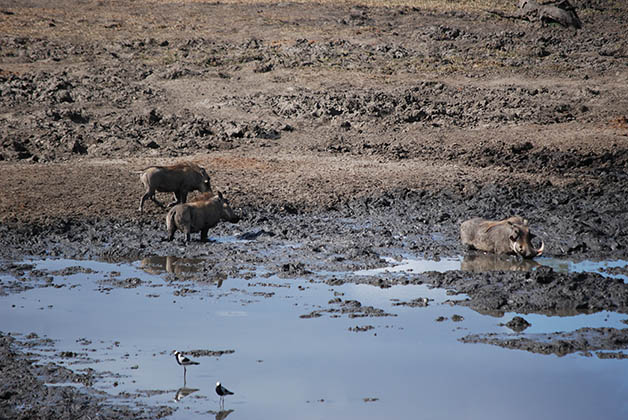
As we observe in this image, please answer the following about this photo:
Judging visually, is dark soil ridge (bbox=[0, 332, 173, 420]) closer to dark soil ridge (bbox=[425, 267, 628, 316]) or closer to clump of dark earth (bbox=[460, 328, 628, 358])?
clump of dark earth (bbox=[460, 328, 628, 358])

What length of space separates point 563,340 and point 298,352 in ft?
8.34

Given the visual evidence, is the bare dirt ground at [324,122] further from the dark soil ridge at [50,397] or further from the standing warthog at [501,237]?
the dark soil ridge at [50,397]

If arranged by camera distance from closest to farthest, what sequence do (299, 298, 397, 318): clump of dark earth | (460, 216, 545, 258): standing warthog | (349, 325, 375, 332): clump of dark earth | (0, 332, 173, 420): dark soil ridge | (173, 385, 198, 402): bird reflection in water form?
1. (0, 332, 173, 420): dark soil ridge
2. (173, 385, 198, 402): bird reflection in water
3. (349, 325, 375, 332): clump of dark earth
4. (299, 298, 397, 318): clump of dark earth
5. (460, 216, 545, 258): standing warthog

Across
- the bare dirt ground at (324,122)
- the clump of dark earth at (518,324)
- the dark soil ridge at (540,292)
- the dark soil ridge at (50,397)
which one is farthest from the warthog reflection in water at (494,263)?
the dark soil ridge at (50,397)

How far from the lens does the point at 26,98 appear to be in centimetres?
1959

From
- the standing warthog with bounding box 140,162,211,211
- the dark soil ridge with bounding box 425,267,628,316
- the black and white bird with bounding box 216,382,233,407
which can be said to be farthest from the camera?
the standing warthog with bounding box 140,162,211,211

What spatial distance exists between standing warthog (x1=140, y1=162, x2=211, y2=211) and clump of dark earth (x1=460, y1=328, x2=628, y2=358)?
6.08 meters

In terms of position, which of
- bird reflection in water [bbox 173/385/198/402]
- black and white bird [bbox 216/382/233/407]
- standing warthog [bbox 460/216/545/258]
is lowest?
bird reflection in water [bbox 173/385/198/402]

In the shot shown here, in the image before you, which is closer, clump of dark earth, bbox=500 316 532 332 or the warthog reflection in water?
clump of dark earth, bbox=500 316 532 332

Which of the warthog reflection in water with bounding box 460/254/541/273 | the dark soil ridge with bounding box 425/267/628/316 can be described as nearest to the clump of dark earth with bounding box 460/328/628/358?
the dark soil ridge with bounding box 425/267/628/316

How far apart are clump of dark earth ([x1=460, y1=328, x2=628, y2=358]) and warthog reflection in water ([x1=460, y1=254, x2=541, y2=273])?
2.26 meters

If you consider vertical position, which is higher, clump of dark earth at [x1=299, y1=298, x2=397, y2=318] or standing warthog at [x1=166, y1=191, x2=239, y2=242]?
standing warthog at [x1=166, y1=191, x2=239, y2=242]

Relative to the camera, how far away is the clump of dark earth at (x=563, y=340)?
870 centimetres

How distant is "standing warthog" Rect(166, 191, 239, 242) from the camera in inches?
482
